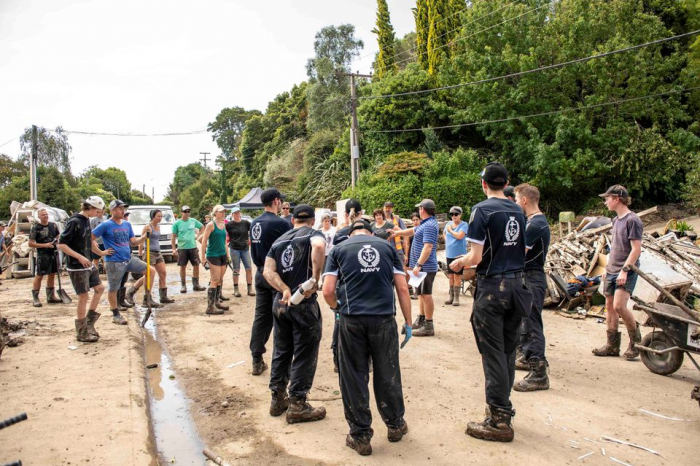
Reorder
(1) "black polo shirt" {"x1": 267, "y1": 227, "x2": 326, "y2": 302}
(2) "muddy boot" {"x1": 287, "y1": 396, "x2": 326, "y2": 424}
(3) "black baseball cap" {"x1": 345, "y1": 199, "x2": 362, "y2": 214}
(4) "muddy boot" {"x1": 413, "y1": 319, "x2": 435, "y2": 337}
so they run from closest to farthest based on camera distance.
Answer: (2) "muddy boot" {"x1": 287, "y1": 396, "x2": 326, "y2": 424}
(1) "black polo shirt" {"x1": 267, "y1": 227, "x2": 326, "y2": 302}
(3) "black baseball cap" {"x1": 345, "y1": 199, "x2": 362, "y2": 214}
(4) "muddy boot" {"x1": 413, "y1": 319, "x2": 435, "y2": 337}

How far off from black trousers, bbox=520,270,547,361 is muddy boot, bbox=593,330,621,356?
1558 mm

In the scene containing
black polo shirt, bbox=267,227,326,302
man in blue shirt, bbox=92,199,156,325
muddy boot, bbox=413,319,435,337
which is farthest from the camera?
man in blue shirt, bbox=92,199,156,325

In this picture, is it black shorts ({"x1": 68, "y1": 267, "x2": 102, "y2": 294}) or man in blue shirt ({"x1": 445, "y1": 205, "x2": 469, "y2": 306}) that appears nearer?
black shorts ({"x1": 68, "y1": 267, "x2": 102, "y2": 294})

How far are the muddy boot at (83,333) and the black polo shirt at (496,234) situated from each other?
19.3 feet

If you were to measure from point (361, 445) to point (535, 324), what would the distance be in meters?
2.62

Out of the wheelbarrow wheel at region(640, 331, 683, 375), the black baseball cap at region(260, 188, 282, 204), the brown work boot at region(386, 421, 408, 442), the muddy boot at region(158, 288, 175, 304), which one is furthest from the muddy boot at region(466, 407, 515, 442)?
the muddy boot at region(158, 288, 175, 304)

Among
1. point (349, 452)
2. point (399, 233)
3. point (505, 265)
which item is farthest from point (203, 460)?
point (399, 233)

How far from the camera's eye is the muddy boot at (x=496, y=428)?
4.15m

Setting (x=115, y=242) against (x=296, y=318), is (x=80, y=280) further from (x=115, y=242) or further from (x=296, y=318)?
(x=296, y=318)

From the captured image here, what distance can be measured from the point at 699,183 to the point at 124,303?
738 inches

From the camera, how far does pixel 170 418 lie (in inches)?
201

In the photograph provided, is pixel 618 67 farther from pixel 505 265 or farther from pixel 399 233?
pixel 505 265

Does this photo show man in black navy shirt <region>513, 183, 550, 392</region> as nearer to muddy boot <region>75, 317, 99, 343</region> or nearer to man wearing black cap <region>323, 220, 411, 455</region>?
man wearing black cap <region>323, 220, 411, 455</region>

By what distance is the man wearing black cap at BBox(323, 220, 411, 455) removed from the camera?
13.3ft
